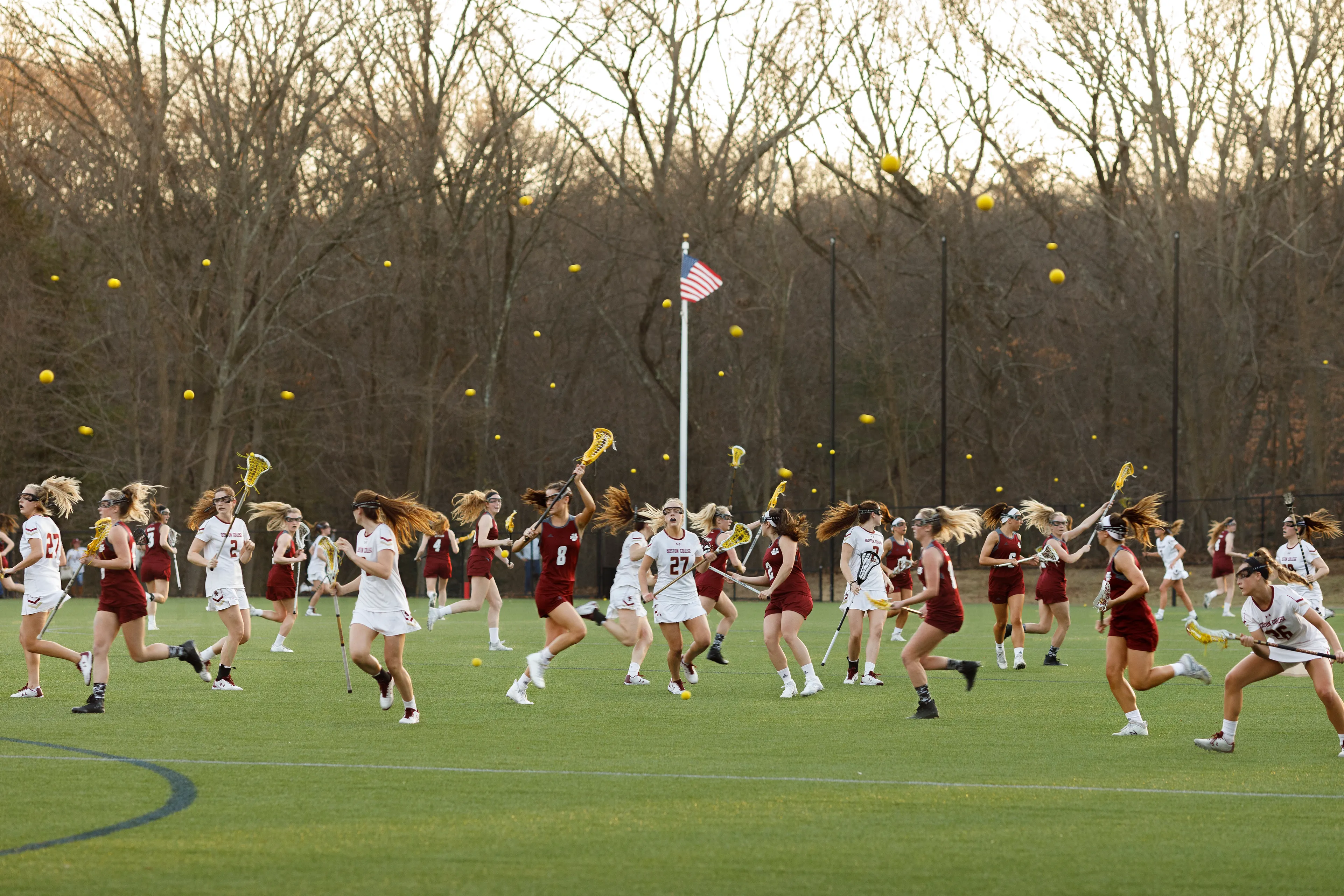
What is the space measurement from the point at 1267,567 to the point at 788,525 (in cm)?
503

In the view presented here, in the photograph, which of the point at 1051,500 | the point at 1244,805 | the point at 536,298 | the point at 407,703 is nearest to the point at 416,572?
the point at 536,298

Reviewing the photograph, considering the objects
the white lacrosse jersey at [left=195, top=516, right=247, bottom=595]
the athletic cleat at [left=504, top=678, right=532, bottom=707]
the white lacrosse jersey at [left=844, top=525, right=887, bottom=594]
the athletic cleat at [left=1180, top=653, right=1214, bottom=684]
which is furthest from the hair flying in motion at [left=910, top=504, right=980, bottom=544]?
the white lacrosse jersey at [left=195, top=516, right=247, bottom=595]

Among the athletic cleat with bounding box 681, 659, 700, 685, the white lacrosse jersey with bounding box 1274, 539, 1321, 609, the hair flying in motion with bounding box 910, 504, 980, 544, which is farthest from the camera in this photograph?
the white lacrosse jersey with bounding box 1274, 539, 1321, 609

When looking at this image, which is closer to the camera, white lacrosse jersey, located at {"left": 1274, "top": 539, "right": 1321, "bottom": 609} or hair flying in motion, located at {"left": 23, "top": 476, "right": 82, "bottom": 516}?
hair flying in motion, located at {"left": 23, "top": 476, "right": 82, "bottom": 516}

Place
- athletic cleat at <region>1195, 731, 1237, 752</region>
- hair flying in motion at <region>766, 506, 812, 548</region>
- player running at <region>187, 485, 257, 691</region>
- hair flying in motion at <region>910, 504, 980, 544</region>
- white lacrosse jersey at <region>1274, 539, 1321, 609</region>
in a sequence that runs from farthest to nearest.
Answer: white lacrosse jersey at <region>1274, 539, 1321, 609</region>, player running at <region>187, 485, 257, 691</region>, hair flying in motion at <region>766, 506, 812, 548</region>, hair flying in motion at <region>910, 504, 980, 544</region>, athletic cleat at <region>1195, 731, 1237, 752</region>

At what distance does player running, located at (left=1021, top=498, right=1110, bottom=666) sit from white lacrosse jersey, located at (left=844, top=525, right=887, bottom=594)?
6.53 feet

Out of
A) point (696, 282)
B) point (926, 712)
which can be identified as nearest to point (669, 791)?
point (926, 712)

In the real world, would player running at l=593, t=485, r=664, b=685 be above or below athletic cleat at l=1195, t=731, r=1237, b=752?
above

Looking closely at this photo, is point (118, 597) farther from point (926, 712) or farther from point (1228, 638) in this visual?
point (1228, 638)

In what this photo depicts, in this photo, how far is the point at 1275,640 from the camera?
10758mm

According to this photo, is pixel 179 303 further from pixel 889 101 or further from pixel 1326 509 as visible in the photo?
pixel 1326 509

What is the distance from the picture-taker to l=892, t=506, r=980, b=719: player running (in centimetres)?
1298

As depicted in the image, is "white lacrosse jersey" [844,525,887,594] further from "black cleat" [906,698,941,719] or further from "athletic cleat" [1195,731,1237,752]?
"athletic cleat" [1195,731,1237,752]

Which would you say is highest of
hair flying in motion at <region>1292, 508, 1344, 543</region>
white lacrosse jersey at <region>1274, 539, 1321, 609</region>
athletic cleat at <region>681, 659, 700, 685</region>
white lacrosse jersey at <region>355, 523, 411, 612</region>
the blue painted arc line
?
hair flying in motion at <region>1292, 508, 1344, 543</region>
